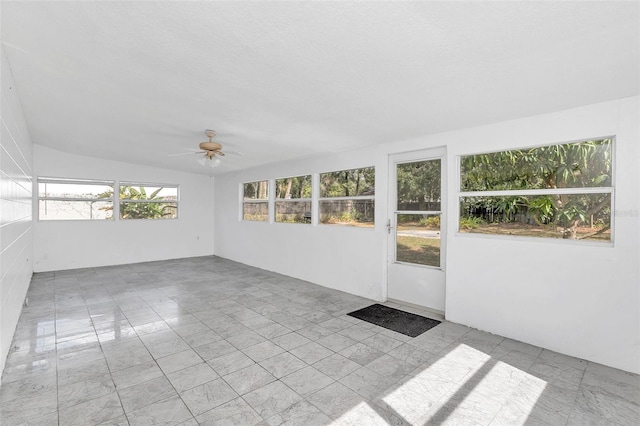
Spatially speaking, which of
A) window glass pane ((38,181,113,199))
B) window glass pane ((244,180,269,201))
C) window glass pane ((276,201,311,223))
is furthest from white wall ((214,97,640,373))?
window glass pane ((38,181,113,199))

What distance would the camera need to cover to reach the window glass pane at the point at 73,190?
6340mm

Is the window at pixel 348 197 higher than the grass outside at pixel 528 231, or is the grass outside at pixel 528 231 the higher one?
the window at pixel 348 197

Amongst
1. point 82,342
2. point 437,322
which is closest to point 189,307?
point 82,342

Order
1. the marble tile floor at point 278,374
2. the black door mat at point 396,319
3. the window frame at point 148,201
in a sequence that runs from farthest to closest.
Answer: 1. the window frame at point 148,201
2. the black door mat at point 396,319
3. the marble tile floor at point 278,374

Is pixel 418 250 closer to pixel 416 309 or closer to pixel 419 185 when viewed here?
pixel 416 309

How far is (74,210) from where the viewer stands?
666 centimetres

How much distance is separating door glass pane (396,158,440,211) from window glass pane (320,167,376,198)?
18.4 inches

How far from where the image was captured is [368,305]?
4.31m

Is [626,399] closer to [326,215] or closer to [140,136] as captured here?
[326,215]

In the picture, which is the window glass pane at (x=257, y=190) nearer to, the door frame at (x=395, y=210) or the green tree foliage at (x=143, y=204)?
the green tree foliage at (x=143, y=204)

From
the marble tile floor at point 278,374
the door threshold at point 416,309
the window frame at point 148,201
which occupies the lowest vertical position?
the marble tile floor at point 278,374

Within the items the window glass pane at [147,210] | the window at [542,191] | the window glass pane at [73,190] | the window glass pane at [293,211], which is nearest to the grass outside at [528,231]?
the window at [542,191]

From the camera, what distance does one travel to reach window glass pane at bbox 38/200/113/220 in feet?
20.9

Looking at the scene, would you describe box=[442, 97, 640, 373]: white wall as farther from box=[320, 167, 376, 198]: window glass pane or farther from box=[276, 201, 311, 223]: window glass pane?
box=[276, 201, 311, 223]: window glass pane
